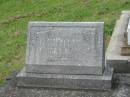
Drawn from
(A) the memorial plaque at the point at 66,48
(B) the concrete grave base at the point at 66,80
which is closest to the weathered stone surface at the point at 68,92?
(B) the concrete grave base at the point at 66,80

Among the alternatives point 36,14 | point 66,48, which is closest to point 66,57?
point 66,48

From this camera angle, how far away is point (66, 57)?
21.9 feet

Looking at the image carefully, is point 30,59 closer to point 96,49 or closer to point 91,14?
point 96,49

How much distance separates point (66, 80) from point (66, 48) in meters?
0.53

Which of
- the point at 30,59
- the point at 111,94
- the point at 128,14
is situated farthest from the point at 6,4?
the point at 111,94

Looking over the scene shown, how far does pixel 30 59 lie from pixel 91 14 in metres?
5.62

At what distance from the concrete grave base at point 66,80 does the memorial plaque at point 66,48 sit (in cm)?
10

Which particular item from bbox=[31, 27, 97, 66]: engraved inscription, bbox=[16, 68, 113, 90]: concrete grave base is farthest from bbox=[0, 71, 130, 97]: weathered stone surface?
bbox=[31, 27, 97, 66]: engraved inscription

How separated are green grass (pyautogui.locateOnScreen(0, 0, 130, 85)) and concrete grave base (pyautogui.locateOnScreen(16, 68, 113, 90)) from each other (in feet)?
7.59

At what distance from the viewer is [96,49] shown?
259 inches

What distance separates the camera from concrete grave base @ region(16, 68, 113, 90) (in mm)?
6492

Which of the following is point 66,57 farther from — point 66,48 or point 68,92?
point 68,92

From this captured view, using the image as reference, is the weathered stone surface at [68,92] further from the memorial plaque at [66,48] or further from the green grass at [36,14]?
the green grass at [36,14]

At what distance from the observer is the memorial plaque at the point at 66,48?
6.59 meters
